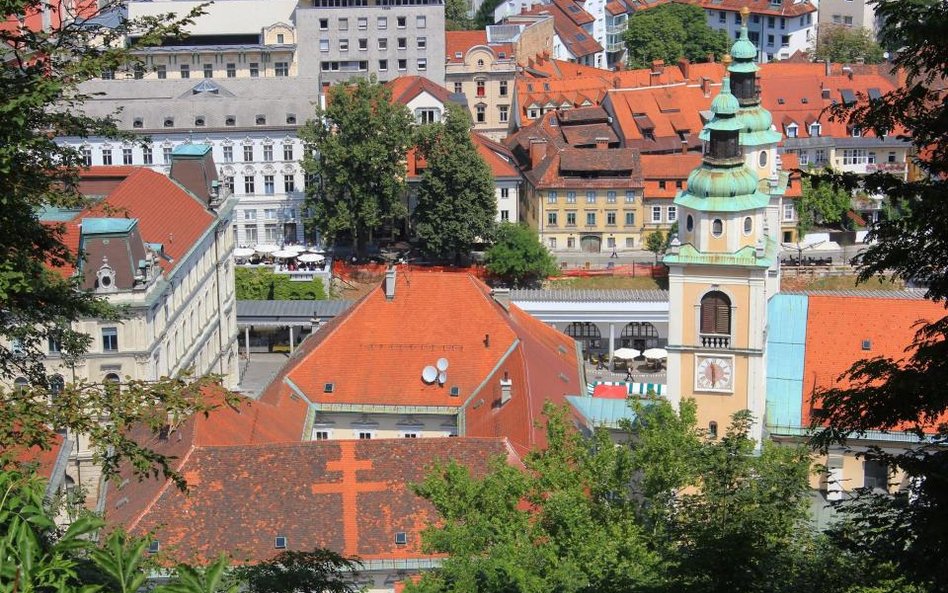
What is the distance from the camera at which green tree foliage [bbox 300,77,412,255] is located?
9581cm

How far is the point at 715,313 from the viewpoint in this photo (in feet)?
172

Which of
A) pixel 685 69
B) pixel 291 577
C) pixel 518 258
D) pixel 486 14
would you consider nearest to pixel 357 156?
pixel 518 258

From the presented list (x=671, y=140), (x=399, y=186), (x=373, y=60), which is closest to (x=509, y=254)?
(x=399, y=186)

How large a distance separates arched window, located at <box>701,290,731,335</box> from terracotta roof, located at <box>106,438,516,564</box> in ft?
28.3

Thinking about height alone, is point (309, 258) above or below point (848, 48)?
below

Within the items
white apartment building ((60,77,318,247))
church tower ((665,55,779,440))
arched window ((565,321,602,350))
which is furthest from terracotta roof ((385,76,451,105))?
church tower ((665,55,779,440))

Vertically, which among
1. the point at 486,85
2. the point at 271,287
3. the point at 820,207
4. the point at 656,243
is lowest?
the point at 271,287

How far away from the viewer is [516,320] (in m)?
64.1

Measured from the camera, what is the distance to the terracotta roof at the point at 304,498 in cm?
4422

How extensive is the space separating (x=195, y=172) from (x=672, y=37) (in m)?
72.2

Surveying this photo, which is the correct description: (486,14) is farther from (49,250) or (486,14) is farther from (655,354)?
(49,250)

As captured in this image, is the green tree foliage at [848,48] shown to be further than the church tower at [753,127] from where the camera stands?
Yes

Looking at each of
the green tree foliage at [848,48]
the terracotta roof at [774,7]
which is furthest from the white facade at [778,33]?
the green tree foliage at [848,48]

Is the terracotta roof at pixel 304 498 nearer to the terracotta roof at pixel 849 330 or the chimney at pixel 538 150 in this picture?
the terracotta roof at pixel 849 330
